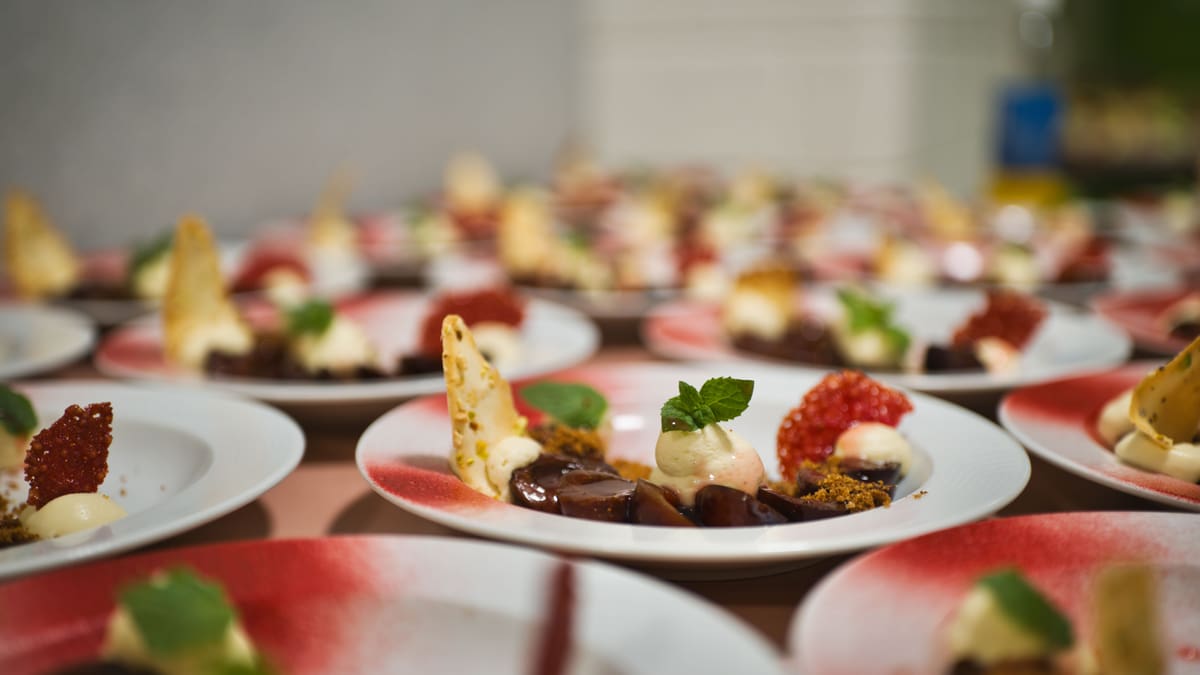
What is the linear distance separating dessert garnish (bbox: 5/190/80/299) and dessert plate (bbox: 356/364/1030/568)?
1.23 meters

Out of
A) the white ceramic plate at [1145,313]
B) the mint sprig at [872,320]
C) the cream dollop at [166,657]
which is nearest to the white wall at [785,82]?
the white ceramic plate at [1145,313]

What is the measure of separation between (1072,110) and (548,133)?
499 cm

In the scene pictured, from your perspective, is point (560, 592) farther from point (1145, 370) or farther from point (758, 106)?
point (758, 106)

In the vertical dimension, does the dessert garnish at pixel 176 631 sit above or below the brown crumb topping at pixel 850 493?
above

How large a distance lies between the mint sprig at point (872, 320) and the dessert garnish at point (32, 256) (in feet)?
5.30

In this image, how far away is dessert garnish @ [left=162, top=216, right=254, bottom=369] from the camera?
1604 mm

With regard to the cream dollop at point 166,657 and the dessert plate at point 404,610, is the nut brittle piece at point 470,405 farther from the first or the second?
the cream dollop at point 166,657

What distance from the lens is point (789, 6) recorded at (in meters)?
5.68

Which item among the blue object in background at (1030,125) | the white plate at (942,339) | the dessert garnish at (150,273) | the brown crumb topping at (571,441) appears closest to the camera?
the brown crumb topping at (571,441)

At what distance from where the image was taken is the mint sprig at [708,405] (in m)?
1.08

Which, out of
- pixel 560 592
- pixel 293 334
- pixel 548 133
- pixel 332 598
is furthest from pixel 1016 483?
pixel 548 133

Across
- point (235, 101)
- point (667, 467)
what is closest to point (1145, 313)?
point (667, 467)

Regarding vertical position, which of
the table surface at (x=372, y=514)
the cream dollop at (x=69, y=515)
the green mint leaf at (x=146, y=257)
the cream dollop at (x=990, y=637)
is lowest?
the table surface at (x=372, y=514)

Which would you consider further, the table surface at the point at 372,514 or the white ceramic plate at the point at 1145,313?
the white ceramic plate at the point at 1145,313
